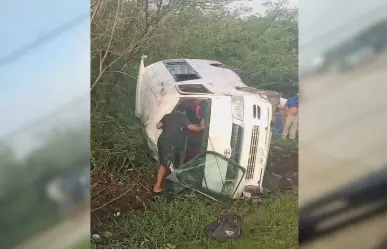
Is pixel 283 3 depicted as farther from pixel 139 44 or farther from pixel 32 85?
pixel 32 85

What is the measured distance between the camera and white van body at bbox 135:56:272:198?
6.05 ft

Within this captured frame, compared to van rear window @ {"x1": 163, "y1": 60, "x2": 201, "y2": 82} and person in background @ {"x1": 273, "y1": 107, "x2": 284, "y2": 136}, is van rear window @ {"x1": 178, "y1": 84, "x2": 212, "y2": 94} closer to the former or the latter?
van rear window @ {"x1": 163, "y1": 60, "x2": 201, "y2": 82}

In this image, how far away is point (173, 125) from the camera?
6.05ft

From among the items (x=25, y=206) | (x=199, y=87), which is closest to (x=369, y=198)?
(x=199, y=87)

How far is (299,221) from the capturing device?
184cm

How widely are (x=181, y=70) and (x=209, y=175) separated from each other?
454 mm

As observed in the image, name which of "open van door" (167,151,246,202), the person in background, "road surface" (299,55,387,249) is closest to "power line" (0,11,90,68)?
"open van door" (167,151,246,202)

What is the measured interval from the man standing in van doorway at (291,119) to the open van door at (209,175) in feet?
0.81

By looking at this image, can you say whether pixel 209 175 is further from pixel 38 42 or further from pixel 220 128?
pixel 38 42

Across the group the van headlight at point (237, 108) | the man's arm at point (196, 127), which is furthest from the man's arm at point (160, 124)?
the van headlight at point (237, 108)

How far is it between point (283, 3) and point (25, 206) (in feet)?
4.45

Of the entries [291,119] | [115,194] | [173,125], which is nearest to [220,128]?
[173,125]

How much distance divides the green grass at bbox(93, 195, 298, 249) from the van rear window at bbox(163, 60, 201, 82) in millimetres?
512

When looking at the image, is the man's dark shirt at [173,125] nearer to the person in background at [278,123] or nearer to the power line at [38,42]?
the person in background at [278,123]
